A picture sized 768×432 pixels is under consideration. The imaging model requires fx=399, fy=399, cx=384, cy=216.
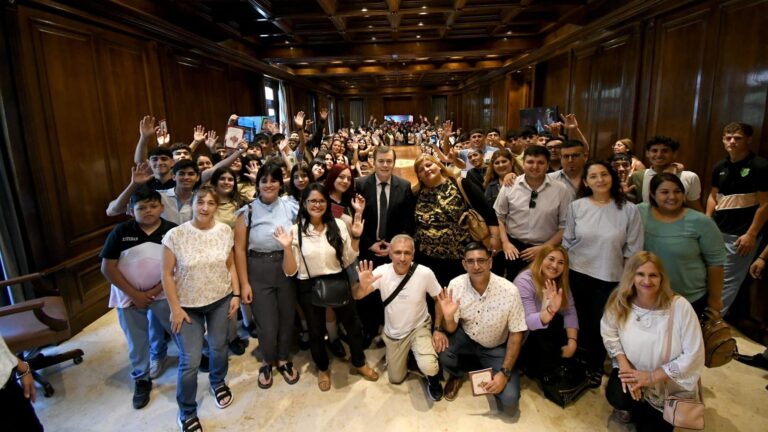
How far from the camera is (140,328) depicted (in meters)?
2.80

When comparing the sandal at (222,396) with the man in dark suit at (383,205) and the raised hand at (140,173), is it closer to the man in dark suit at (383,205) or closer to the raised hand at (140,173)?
the man in dark suit at (383,205)

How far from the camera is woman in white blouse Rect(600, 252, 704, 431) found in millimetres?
2109

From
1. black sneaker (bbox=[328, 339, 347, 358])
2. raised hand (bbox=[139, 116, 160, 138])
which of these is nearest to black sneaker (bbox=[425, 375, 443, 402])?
black sneaker (bbox=[328, 339, 347, 358])

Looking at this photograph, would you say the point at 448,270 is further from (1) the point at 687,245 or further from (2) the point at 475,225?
(1) the point at 687,245

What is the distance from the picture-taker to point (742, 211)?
329 cm

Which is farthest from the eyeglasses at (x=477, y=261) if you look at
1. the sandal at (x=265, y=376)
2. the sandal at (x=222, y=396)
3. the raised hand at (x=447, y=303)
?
the sandal at (x=222, y=396)

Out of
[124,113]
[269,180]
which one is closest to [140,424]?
[269,180]

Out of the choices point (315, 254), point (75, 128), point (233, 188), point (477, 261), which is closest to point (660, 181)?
point (477, 261)

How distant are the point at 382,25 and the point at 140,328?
276 inches

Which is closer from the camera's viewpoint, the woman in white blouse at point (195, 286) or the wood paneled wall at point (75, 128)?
the woman in white blouse at point (195, 286)

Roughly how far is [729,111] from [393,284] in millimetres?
3716

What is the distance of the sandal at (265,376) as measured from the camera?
2.92m

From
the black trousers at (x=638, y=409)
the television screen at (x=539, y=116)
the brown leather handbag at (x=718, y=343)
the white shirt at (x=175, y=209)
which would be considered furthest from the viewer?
the television screen at (x=539, y=116)

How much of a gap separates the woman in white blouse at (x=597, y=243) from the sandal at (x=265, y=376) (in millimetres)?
2306
